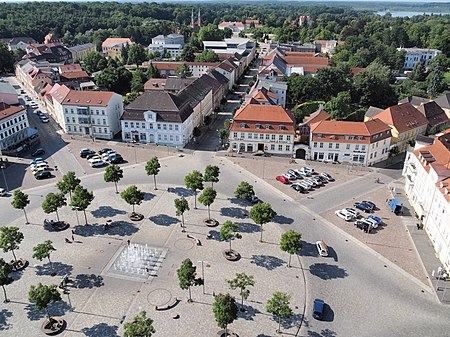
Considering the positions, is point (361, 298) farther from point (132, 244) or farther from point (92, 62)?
point (92, 62)

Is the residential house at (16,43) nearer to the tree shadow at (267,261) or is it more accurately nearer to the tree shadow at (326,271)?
the tree shadow at (267,261)

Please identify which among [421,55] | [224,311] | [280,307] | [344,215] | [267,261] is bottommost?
[267,261]

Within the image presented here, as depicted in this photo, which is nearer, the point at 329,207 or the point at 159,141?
the point at 329,207

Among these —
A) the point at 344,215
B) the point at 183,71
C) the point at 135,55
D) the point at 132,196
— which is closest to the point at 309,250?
the point at 344,215

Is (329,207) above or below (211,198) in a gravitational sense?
below

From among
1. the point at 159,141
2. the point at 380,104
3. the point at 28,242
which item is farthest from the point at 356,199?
the point at 380,104

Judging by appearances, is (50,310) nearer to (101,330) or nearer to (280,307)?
(101,330)

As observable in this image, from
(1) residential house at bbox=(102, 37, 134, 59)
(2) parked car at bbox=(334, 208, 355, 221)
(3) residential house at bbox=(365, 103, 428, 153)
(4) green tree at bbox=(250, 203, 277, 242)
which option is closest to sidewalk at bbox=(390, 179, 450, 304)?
(2) parked car at bbox=(334, 208, 355, 221)

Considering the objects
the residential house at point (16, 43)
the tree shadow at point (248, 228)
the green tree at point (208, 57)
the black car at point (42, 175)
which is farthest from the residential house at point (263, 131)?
the residential house at point (16, 43)
